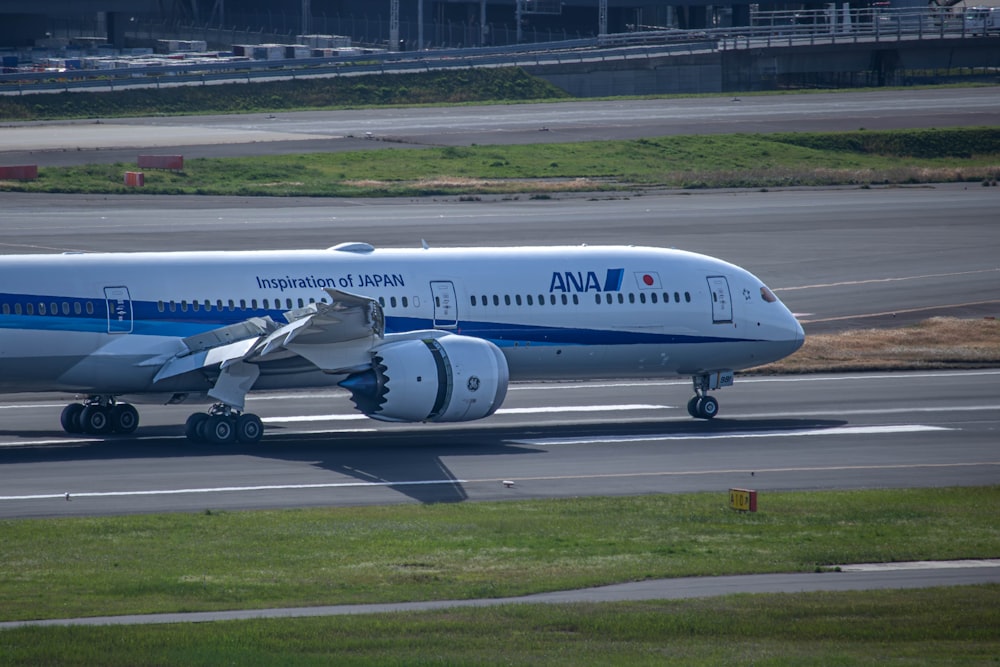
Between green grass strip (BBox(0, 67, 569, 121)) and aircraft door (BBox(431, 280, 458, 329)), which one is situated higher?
green grass strip (BBox(0, 67, 569, 121))

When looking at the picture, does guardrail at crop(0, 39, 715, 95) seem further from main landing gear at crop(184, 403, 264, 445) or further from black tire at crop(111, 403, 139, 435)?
main landing gear at crop(184, 403, 264, 445)

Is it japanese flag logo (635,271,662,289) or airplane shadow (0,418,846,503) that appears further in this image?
japanese flag logo (635,271,662,289)

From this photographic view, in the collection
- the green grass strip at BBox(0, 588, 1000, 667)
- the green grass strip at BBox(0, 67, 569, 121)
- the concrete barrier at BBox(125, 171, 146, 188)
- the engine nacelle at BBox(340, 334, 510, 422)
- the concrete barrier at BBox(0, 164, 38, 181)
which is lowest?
the green grass strip at BBox(0, 588, 1000, 667)

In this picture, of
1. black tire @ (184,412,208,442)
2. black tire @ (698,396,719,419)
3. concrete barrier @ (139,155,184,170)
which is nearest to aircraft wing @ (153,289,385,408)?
black tire @ (184,412,208,442)

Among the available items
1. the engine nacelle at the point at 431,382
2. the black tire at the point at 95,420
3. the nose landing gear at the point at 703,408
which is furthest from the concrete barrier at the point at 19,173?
the nose landing gear at the point at 703,408

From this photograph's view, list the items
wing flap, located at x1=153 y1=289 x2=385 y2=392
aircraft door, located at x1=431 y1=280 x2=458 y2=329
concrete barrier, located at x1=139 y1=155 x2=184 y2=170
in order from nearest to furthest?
1. wing flap, located at x1=153 y1=289 x2=385 y2=392
2. aircraft door, located at x1=431 y1=280 x2=458 y2=329
3. concrete barrier, located at x1=139 y1=155 x2=184 y2=170

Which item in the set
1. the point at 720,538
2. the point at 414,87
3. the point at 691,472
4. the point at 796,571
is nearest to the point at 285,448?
the point at 691,472

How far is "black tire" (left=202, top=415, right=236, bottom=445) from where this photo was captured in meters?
35.1

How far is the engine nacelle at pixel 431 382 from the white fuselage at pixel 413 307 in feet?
5.85

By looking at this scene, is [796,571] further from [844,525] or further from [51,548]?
[51,548]

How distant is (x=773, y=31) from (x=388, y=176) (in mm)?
63239

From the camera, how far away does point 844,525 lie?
86.9 feet

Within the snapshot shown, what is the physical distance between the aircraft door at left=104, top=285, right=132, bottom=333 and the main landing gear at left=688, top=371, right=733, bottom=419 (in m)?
14.7

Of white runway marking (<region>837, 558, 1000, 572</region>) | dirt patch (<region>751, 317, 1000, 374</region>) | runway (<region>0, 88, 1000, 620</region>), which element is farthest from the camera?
dirt patch (<region>751, 317, 1000, 374</region>)
